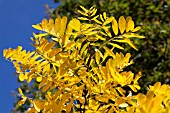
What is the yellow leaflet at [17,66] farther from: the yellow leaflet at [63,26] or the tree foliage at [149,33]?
the tree foliage at [149,33]

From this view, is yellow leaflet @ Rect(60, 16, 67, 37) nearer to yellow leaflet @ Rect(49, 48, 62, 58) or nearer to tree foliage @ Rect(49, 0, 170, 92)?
yellow leaflet @ Rect(49, 48, 62, 58)

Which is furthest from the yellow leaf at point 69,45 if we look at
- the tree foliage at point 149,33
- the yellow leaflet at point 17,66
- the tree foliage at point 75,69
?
the tree foliage at point 149,33

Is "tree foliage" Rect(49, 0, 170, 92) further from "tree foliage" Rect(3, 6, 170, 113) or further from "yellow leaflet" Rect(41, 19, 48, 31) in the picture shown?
"yellow leaflet" Rect(41, 19, 48, 31)

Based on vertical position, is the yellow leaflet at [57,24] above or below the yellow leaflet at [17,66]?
above

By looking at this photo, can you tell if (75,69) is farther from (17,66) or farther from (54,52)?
(17,66)

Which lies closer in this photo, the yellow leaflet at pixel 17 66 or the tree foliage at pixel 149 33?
the yellow leaflet at pixel 17 66

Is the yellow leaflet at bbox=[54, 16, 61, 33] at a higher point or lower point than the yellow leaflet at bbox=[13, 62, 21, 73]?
higher

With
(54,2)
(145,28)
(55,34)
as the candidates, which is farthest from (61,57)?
(54,2)

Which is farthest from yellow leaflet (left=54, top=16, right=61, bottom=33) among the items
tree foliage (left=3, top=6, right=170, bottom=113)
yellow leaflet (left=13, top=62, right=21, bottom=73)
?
yellow leaflet (left=13, top=62, right=21, bottom=73)

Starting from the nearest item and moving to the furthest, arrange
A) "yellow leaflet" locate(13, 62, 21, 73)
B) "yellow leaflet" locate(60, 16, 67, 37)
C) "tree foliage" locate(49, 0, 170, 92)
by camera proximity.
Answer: "yellow leaflet" locate(60, 16, 67, 37) → "yellow leaflet" locate(13, 62, 21, 73) → "tree foliage" locate(49, 0, 170, 92)

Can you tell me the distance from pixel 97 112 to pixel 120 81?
0.16m

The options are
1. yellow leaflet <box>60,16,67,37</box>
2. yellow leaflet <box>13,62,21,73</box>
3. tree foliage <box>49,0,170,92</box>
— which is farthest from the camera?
tree foliage <box>49,0,170,92</box>

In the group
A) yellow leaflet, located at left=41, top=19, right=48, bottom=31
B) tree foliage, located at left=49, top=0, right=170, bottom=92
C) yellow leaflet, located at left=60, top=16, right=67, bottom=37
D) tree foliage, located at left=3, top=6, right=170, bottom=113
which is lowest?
tree foliage, located at left=3, top=6, right=170, bottom=113

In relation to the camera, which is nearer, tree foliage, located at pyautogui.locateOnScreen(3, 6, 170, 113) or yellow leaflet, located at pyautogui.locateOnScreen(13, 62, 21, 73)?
tree foliage, located at pyautogui.locateOnScreen(3, 6, 170, 113)
